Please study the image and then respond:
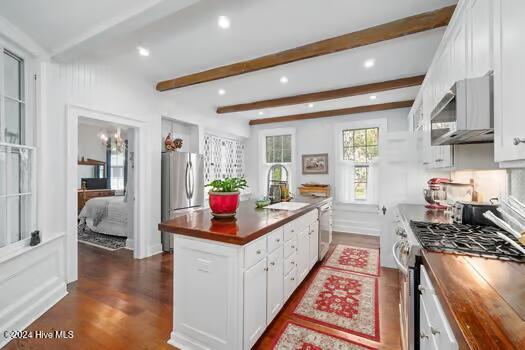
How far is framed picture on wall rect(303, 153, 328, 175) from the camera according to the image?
560cm

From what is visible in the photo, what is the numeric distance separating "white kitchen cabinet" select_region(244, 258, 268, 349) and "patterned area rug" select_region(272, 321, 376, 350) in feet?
0.64

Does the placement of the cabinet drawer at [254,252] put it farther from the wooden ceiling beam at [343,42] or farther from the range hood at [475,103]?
the wooden ceiling beam at [343,42]

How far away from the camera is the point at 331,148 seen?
554 cm

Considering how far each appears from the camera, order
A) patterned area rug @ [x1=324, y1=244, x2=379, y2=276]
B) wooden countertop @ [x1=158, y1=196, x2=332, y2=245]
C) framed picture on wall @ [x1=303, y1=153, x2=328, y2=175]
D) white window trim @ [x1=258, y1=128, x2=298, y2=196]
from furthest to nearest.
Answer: white window trim @ [x1=258, y1=128, x2=298, y2=196] → framed picture on wall @ [x1=303, y1=153, x2=328, y2=175] → patterned area rug @ [x1=324, y1=244, x2=379, y2=276] → wooden countertop @ [x1=158, y1=196, x2=332, y2=245]

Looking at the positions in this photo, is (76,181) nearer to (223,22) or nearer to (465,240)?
Answer: (223,22)

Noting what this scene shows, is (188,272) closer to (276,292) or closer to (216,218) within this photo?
(216,218)

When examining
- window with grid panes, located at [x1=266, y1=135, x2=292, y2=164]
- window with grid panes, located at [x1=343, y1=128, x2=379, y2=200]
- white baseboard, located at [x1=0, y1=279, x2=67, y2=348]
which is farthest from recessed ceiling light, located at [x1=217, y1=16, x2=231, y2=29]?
window with grid panes, located at [x1=266, y1=135, x2=292, y2=164]

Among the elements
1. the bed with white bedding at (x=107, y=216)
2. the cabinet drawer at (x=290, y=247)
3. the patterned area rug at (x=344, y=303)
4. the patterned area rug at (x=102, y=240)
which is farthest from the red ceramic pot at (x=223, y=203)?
the bed with white bedding at (x=107, y=216)

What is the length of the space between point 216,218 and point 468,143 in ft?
7.27

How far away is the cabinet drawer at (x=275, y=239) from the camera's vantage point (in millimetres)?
1958

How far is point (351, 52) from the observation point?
9.16 ft

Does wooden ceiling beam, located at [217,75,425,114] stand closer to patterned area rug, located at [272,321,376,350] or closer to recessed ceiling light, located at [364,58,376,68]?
recessed ceiling light, located at [364,58,376,68]

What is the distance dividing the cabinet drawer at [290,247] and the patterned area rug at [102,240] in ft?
10.8

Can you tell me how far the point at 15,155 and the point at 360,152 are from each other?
5.45 m
